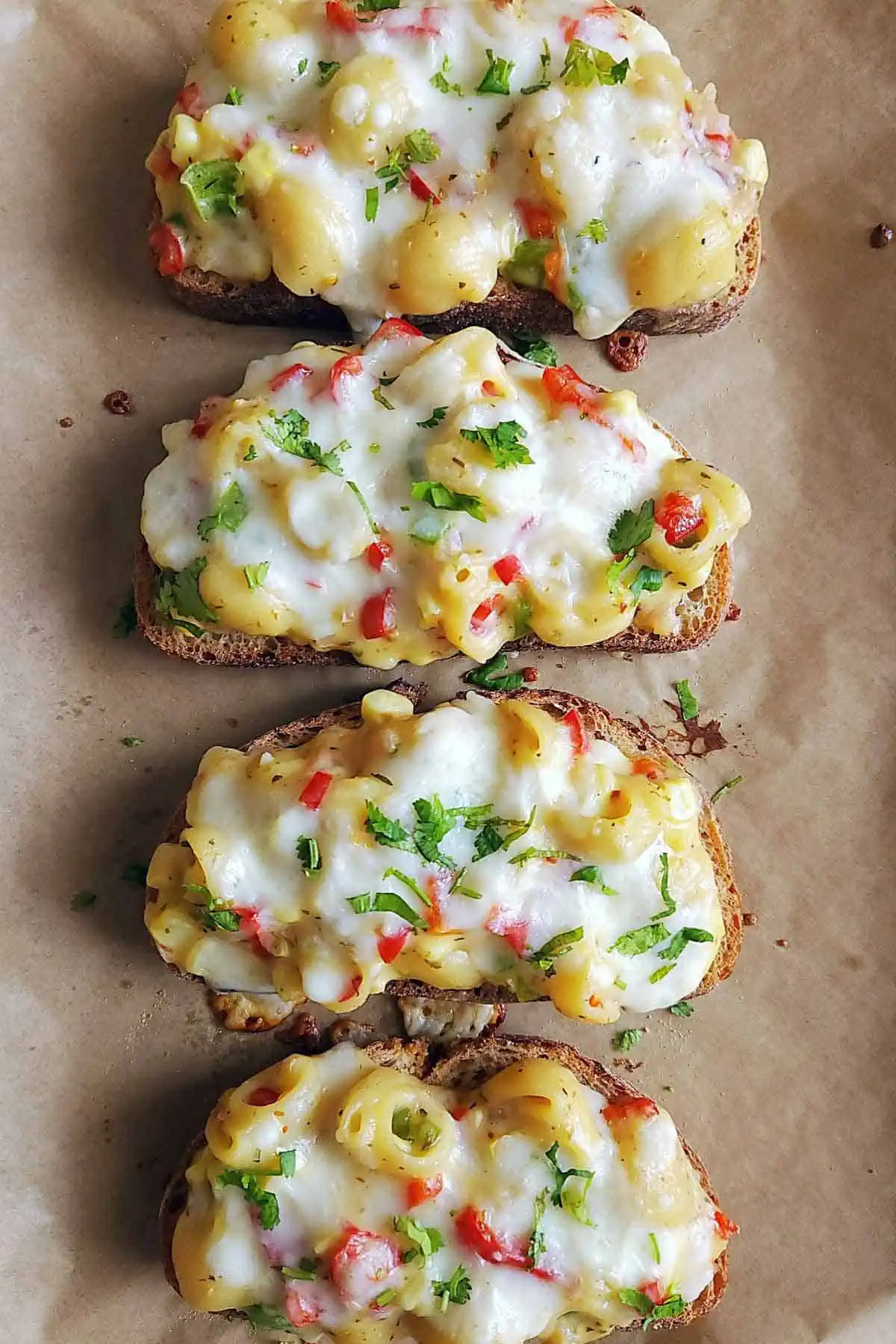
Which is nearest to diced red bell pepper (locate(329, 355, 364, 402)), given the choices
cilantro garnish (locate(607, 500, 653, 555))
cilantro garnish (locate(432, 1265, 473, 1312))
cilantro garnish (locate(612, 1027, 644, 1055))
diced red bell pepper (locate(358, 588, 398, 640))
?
diced red bell pepper (locate(358, 588, 398, 640))

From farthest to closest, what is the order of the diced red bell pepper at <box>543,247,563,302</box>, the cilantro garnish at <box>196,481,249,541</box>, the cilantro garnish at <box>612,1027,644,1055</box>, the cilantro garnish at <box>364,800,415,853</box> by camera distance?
1. the cilantro garnish at <box>612,1027,644,1055</box>
2. the diced red bell pepper at <box>543,247,563,302</box>
3. the cilantro garnish at <box>196,481,249,541</box>
4. the cilantro garnish at <box>364,800,415,853</box>

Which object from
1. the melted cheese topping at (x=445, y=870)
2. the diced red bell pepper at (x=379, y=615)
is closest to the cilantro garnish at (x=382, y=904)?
the melted cheese topping at (x=445, y=870)

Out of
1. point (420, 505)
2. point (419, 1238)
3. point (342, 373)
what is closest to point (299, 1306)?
point (419, 1238)

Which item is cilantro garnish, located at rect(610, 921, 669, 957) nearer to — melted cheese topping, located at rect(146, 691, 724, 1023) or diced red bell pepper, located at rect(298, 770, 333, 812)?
melted cheese topping, located at rect(146, 691, 724, 1023)

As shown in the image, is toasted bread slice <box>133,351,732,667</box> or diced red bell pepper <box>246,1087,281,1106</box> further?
toasted bread slice <box>133,351,732,667</box>

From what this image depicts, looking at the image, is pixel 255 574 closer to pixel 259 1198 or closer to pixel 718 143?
pixel 259 1198

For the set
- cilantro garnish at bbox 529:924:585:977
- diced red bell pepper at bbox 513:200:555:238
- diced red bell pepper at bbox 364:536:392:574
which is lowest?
cilantro garnish at bbox 529:924:585:977

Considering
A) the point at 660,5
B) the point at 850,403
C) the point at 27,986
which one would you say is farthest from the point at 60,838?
the point at 660,5
